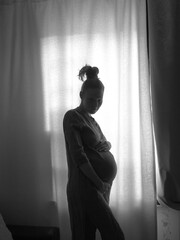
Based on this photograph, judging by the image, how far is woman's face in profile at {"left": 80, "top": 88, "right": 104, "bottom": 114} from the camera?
1.31m

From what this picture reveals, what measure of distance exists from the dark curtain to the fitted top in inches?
18.6

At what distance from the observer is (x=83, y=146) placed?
1282mm

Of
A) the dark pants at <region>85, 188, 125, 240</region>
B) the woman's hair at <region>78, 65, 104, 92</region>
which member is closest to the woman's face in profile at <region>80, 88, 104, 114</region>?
the woman's hair at <region>78, 65, 104, 92</region>

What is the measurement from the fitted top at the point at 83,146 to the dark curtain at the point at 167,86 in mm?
Result: 472

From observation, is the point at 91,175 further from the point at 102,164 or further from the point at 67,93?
the point at 67,93

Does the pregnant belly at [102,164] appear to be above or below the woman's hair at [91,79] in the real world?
below

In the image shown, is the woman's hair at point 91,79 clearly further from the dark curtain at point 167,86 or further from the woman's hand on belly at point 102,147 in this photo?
the dark curtain at point 167,86

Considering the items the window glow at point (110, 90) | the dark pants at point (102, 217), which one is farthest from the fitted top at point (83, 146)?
the window glow at point (110, 90)

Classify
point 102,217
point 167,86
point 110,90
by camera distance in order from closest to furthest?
1. point 102,217
2. point 167,86
3. point 110,90

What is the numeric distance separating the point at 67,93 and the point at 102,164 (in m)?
0.70

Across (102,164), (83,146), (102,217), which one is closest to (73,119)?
(83,146)

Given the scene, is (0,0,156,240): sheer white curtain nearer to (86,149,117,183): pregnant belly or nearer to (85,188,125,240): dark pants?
(86,149,117,183): pregnant belly

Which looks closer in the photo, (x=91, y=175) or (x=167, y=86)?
(x=91, y=175)

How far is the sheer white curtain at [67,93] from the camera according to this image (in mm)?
1685
